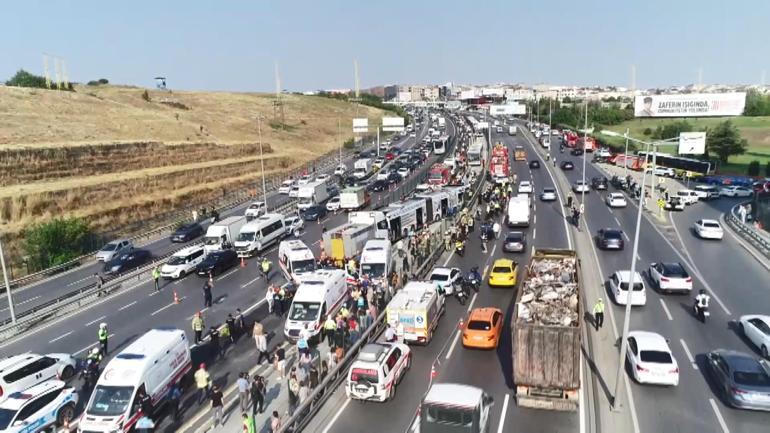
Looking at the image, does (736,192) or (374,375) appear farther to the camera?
(736,192)

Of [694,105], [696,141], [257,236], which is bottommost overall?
[257,236]

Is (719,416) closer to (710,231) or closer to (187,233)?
(710,231)

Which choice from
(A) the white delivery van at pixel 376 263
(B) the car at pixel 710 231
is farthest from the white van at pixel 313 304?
(B) the car at pixel 710 231

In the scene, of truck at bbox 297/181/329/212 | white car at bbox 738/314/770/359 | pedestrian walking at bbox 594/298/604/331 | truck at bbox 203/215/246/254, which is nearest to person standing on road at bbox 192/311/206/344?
truck at bbox 203/215/246/254

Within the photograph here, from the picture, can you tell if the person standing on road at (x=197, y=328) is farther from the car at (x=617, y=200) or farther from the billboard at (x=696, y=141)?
the car at (x=617, y=200)

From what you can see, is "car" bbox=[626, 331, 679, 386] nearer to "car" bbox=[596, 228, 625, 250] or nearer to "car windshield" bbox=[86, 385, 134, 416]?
"car windshield" bbox=[86, 385, 134, 416]

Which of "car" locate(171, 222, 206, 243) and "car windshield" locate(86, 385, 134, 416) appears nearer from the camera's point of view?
"car windshield" locate(86, 385, 134, 416)

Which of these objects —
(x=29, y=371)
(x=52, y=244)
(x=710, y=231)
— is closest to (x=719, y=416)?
(x=29, y=371)
